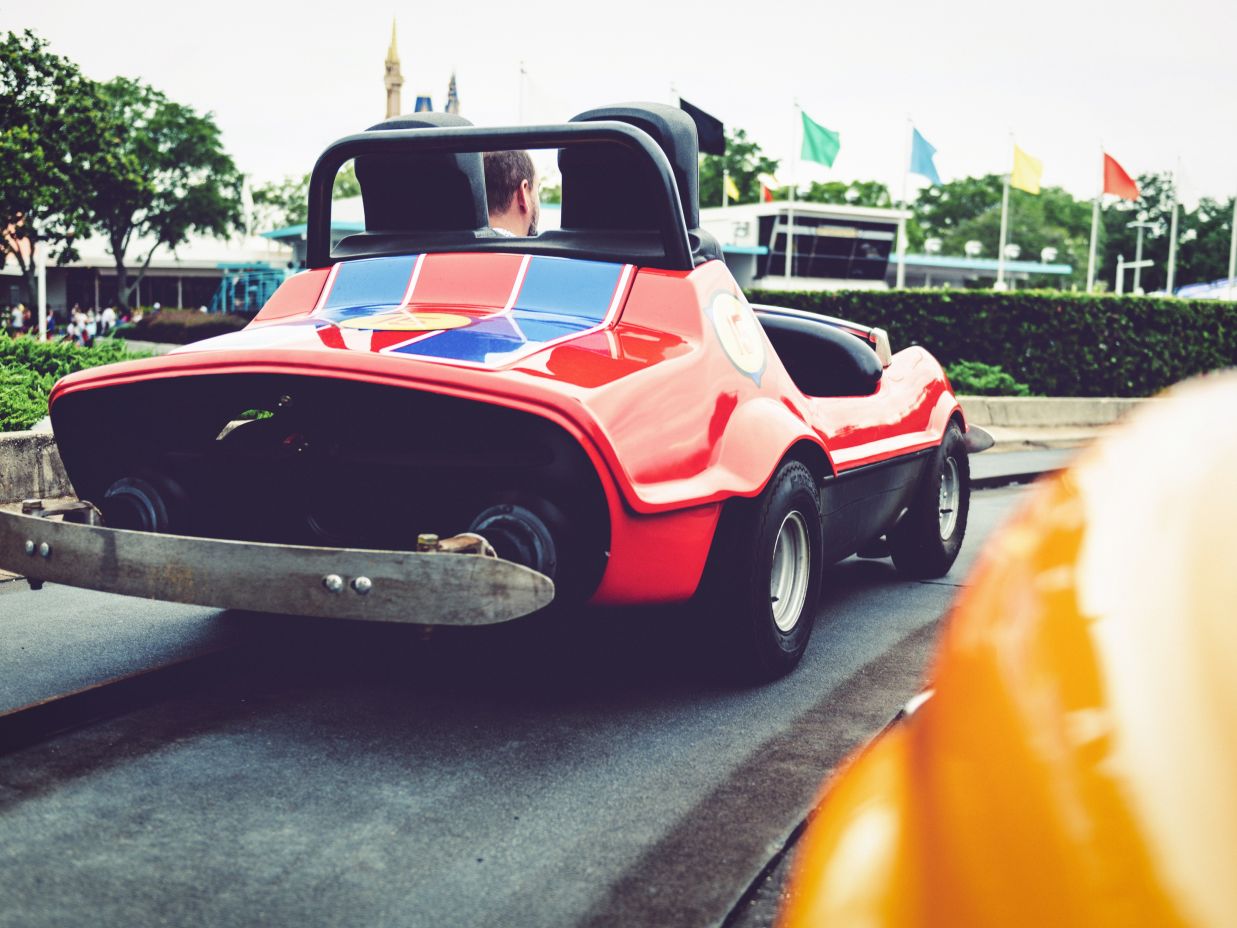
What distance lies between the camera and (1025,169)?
29641 millimetres

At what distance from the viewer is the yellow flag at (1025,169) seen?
29.5 metres

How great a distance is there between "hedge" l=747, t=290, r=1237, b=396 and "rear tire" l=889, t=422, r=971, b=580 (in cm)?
1274

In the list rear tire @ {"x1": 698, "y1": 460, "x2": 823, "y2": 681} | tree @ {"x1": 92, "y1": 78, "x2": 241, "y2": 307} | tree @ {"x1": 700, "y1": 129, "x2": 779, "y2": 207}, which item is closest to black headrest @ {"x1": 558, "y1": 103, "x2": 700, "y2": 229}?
rear tire @ {"x1": 698, "y1": 460, "x2": 823, "y2": 681}

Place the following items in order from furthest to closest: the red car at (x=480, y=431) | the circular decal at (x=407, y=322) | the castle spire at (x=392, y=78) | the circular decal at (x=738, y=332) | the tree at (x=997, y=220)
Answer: the tree at (x=997, y=220), the castle spire at (x=392, y=78), the circular decal at (x=738, y=332), the circular decal at (x=407, y=322), the red car at (x=480, y=431)

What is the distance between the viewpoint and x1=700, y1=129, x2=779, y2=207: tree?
78.4m

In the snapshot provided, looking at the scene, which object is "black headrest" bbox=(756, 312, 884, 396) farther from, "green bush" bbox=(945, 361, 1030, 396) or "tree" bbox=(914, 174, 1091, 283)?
"tree" bbox=(914, 174, 1091, 283)

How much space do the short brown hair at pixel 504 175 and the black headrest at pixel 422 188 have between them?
2.35 feet

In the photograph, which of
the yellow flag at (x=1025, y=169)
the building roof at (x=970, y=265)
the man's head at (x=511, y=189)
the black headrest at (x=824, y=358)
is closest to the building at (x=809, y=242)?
the building roof at (x=970, y=265)

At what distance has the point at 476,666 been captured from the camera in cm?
425

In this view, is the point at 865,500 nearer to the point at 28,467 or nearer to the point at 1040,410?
the point at 28,467

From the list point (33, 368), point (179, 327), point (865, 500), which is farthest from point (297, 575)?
point (179, 327)

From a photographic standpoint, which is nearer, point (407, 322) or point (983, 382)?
point (407, 322)

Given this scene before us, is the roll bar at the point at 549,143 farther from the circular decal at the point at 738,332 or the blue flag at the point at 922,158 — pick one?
the blue flag at the point at 922,158

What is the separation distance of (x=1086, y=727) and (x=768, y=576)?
2.83 metres
